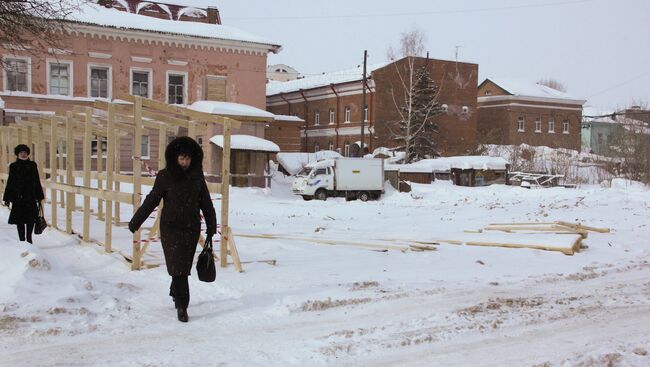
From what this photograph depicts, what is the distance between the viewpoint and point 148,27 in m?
32.1

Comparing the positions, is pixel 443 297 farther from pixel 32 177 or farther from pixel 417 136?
pixel 417 136

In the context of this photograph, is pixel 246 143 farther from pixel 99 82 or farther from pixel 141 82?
pixel 99 82

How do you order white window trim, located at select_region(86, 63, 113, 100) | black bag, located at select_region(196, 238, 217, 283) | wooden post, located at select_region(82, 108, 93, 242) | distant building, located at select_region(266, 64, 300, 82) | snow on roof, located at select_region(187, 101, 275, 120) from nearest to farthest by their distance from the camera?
black bag, located at select_region(196, 238, 217, 283), wooden post, located at select_region(82, 108, 93, 242), white window trim, located at select_region(86, 63, 113, 100), snow on roof, located at select_region(187, 101, 275, 120), distant building, located at select_region(266, 64, 300, 82)

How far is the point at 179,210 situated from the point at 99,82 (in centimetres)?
2883

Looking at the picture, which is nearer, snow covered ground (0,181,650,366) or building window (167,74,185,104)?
snow covered ground (0,181,650,366)

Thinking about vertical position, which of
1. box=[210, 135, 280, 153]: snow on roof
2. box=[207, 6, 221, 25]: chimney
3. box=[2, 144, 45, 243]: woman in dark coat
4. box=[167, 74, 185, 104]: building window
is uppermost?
box=[207, 6, 221, 25]: chimney

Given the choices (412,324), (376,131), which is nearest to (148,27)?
(376,131)

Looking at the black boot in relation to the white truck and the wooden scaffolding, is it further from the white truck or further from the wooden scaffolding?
the white truck

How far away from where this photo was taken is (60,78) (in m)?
31.0

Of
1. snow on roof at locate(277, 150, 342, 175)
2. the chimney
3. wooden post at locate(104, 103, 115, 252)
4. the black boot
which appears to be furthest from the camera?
snow on roof at locate(277, 150, 342, 175)

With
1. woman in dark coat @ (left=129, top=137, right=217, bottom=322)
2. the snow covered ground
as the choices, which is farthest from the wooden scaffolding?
woman in dark coat @ (left=129, top=137, right=217, bottom=322)

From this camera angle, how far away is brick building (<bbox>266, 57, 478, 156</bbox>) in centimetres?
4591

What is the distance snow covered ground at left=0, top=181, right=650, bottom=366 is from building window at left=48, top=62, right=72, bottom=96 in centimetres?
2242

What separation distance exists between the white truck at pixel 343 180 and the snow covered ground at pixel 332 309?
18606 millimetres
